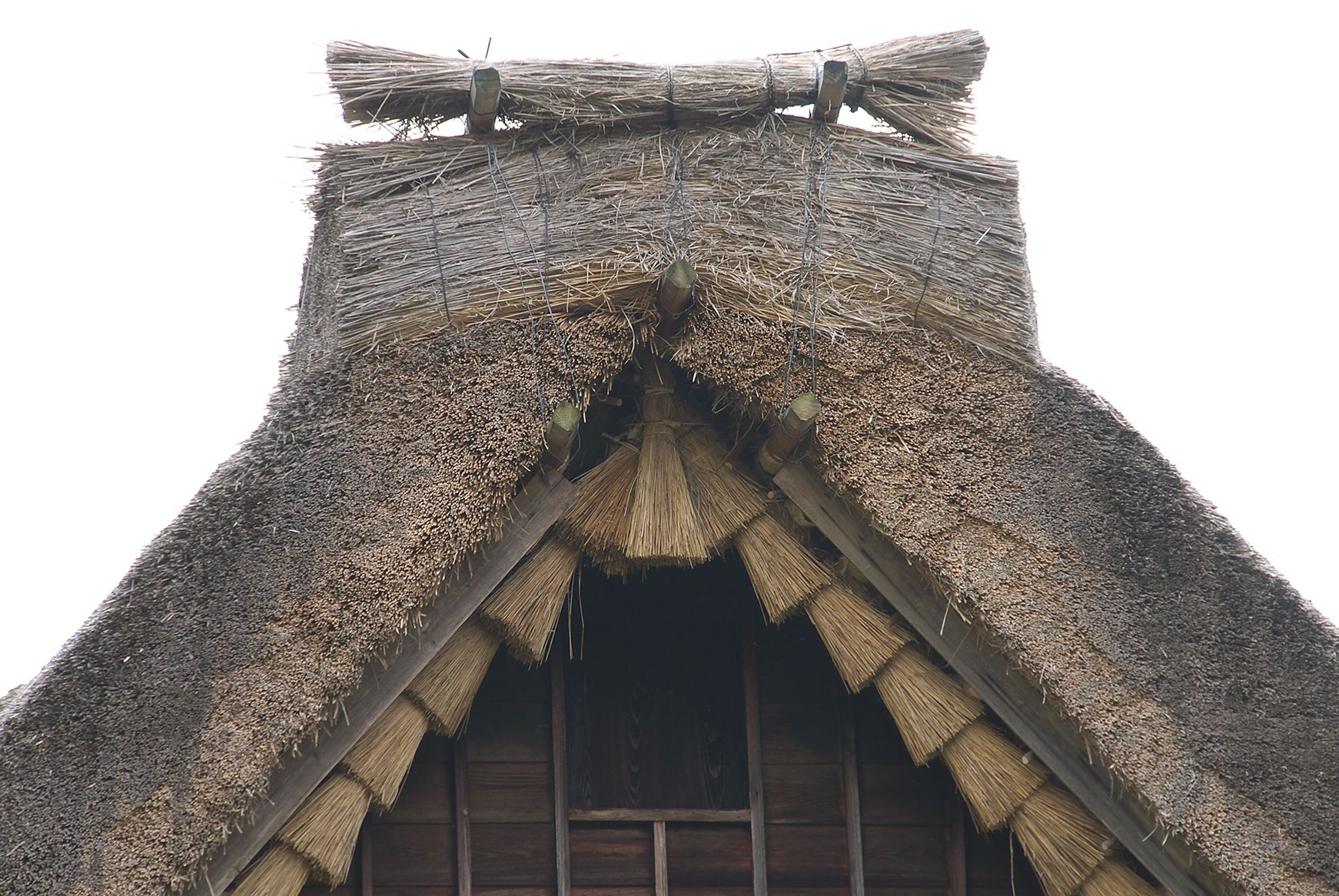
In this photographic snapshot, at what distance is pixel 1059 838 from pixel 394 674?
1.79m

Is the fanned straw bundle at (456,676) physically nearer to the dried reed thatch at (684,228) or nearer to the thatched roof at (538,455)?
the thatched roof at (538,455)

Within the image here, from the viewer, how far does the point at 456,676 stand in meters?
3.73

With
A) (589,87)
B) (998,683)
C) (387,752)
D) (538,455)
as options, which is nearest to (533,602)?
(538,455)

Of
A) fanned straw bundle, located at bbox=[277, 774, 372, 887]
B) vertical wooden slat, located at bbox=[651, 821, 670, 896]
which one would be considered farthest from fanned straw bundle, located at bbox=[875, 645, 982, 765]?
fanned straw bundle, located at bbox=[277, 774, 372, 887]

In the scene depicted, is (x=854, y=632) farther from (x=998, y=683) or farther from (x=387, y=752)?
(x=387, y=752)

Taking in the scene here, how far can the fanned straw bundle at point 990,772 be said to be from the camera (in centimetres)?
360

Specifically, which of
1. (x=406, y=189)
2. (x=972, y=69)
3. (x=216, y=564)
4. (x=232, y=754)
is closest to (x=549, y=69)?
(x=406, y=189)

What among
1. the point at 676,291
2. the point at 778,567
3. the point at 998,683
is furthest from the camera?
the point at 778,567

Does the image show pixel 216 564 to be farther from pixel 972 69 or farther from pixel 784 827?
pixel 972 69

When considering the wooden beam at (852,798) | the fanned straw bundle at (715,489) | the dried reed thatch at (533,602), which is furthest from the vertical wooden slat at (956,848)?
the dried reed thatch at (533,602)

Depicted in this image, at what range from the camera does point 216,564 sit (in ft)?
11.2

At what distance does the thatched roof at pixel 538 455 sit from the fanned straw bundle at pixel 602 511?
0.95 feet

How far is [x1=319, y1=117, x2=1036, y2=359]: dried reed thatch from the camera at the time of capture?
3811mm

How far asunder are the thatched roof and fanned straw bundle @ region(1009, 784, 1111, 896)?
29 cm
